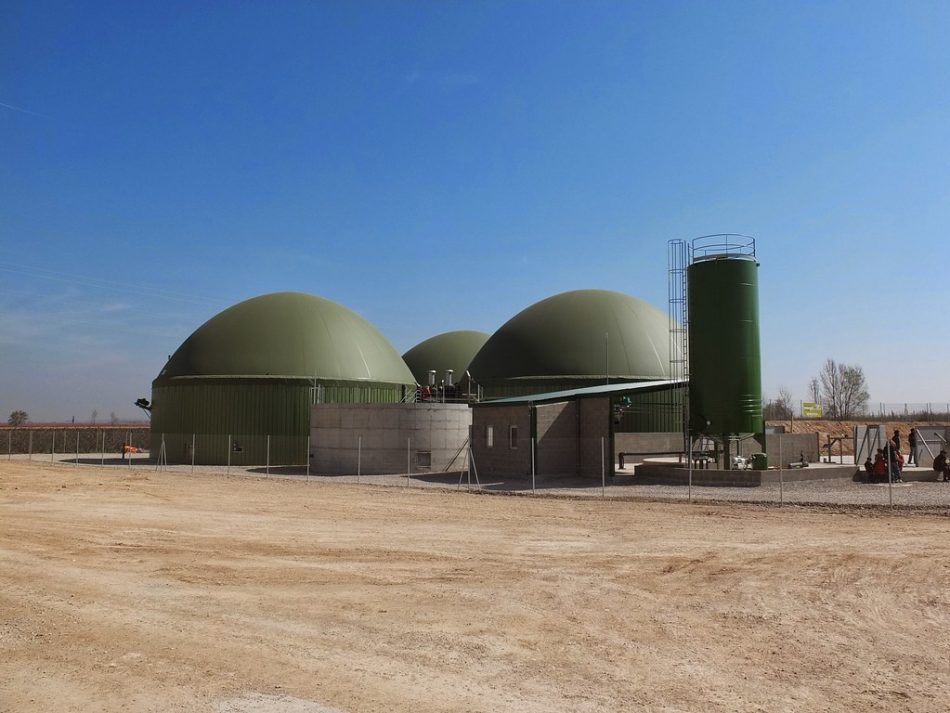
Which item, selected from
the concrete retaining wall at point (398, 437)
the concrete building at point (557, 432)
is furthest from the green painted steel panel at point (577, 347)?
the concrete building at point (557, 432)

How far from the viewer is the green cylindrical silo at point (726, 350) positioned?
31906 mm

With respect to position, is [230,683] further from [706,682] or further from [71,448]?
[71,448]

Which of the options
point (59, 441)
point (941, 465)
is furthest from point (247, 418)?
point (941, 465)

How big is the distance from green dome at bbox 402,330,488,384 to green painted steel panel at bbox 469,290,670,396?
1471 centimetres

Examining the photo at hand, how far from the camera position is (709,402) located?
106 ft

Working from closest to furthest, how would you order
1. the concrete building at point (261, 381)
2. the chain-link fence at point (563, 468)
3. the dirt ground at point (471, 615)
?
1. the dirt ground at point (471, 615)
2. the chain-link fence at point (563, 468)
3. the concrete building at point (261, 381)

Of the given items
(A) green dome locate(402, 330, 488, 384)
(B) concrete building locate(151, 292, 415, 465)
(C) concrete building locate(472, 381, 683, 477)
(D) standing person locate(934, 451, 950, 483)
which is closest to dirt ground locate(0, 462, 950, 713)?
(D) standing person locate(934, 451, 950, 483)

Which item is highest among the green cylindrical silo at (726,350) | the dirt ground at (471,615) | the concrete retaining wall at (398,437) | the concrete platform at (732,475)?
the green cylindrical silo at (726,350)

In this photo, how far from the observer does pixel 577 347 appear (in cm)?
4944

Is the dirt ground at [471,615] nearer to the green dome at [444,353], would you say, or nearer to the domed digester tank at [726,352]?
the domed digester tank at [726,352]

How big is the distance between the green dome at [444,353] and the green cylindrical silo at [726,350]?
34885mm

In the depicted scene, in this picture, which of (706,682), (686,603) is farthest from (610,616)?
(706,682)

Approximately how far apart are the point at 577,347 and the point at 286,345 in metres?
18.8

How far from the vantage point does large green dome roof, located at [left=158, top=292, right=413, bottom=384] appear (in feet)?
149
